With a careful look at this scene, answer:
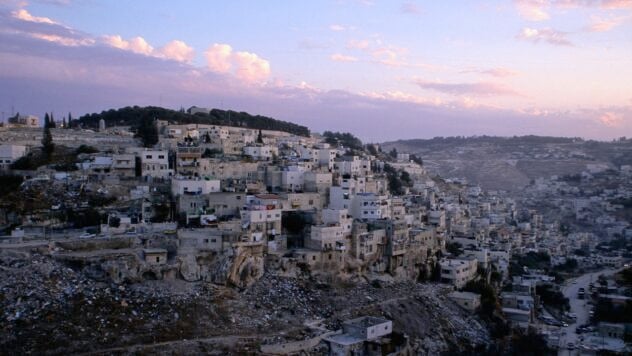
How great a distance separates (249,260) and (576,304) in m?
20.3

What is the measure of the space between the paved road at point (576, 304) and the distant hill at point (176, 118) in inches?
948

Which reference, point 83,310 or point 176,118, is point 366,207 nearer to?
point 83,310

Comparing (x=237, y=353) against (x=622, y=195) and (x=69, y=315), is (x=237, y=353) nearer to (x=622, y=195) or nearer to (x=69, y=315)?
(x=69, y=315)

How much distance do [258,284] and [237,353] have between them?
4394mm

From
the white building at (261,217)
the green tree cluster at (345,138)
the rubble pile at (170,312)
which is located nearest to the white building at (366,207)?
the white building at (261,217)

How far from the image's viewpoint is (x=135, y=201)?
27.0 metres

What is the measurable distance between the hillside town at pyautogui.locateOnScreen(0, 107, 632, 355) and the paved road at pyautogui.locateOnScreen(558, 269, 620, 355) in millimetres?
184

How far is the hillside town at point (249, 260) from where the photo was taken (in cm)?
2047

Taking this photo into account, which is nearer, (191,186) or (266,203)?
(266,203)

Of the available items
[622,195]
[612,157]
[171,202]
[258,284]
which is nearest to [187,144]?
[171,202]

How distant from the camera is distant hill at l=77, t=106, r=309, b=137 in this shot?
44156 mm

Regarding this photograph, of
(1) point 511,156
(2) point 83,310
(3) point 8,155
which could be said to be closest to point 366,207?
(2) point 83,310

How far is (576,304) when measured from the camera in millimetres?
35531

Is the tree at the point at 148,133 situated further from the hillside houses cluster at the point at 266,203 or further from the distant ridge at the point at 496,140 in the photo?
the distant ridge at the point at 496,140
